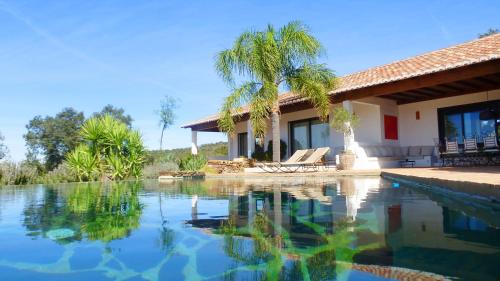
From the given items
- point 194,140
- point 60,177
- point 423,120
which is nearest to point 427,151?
point 423,120

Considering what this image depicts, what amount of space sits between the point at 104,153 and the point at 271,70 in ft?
30.1

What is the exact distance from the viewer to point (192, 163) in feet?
64.3

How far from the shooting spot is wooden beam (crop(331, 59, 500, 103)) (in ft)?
33.3

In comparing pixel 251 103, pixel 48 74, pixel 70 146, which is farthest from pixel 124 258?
pixel 70 146

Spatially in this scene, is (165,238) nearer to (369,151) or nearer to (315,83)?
(315,83)

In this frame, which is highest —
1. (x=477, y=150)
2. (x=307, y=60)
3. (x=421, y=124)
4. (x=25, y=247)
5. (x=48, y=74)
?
(x=48, y=74)

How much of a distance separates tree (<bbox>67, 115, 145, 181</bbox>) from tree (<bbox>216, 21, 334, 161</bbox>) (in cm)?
580

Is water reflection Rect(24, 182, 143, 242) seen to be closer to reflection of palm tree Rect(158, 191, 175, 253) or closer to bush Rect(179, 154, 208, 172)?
reflection of palm tree Rect(158, 191, 175, 253)

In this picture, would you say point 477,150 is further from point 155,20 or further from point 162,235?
point 155,20

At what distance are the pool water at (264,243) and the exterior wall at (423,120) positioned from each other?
1100 centimetres

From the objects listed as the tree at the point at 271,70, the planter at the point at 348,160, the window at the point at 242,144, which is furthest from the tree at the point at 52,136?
the planter at the point at 348,160

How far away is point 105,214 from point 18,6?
45.8 ft

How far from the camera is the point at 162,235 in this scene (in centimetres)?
362

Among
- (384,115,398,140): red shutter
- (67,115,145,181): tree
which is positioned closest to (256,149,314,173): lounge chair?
(384,115,398,140): red shutter
